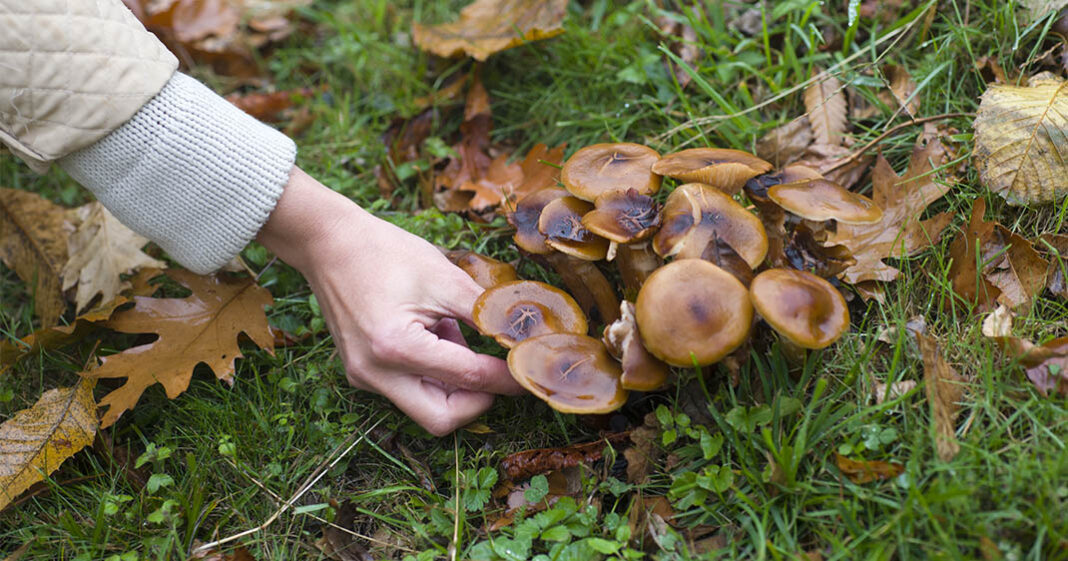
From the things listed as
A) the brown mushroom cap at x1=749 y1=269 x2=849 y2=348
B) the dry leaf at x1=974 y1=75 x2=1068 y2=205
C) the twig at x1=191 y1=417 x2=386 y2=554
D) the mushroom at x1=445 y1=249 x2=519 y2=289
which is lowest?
the twig at x1=191 y1=417 x2=386 y2=554

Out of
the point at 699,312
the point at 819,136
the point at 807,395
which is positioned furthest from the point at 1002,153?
the point at 699,312

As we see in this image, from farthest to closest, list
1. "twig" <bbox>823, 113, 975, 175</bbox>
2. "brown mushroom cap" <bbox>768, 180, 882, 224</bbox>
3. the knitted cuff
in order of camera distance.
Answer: "twig" <bbox>823, 113, 975, 175</bbox> < the knitted cuff < "brown mushroom cap" <bbox>768, 180, 882, 224</bbox>

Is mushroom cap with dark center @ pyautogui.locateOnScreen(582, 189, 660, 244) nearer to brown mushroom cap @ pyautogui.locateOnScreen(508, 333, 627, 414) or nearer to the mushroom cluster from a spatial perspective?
the mushroom cluster

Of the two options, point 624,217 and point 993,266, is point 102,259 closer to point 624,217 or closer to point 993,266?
point 624,217

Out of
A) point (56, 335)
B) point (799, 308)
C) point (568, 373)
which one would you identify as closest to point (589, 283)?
point (568, 373)

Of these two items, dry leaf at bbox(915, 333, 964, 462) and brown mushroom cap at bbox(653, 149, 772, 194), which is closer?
dry leaf at bbox(915, 333, 964, 462)

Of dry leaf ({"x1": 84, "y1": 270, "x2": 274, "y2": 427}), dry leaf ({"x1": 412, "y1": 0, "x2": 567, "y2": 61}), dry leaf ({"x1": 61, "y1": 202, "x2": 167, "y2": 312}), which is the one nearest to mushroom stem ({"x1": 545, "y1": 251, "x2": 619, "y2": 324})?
dry leaf ({"x1": 84, "y1": 270, "x2": 274, "y2": 427})

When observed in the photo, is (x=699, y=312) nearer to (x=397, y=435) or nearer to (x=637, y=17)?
(x=397, y=435)
